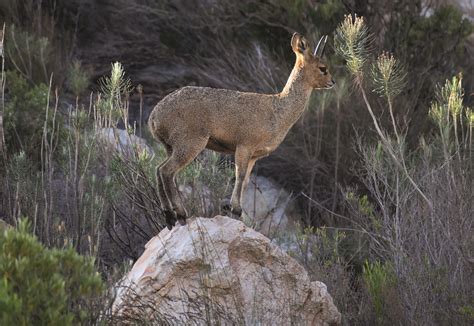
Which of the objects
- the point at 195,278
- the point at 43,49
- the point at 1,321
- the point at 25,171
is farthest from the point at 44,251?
the point at 43,49

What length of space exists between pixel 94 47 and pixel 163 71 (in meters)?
1.37

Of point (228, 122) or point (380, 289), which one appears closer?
point (228, 122)

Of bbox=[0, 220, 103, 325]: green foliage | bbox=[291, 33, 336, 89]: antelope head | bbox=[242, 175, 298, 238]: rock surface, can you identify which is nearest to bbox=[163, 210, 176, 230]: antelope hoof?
bbox=[291, 33, 336, 89]: antelope head

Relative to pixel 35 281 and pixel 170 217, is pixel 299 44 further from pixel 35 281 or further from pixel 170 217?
pixel 35 281

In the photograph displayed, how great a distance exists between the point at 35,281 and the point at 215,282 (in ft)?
7.19

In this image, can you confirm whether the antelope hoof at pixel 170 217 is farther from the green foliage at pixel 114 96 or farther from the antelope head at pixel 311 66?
the antelope head at pixel 311 66

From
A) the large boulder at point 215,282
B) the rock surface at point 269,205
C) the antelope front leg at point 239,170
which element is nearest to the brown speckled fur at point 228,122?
the antelope front leg at point 239,170

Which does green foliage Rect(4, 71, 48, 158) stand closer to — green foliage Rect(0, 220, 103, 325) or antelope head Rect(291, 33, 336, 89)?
antelope head Rect(291, 33, 336, 89)

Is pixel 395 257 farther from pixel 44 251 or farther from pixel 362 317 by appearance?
pixel 44 251

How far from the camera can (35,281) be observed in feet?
20.0

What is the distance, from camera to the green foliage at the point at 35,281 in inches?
239

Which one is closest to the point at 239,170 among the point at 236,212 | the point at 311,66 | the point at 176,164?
the point at 236,212

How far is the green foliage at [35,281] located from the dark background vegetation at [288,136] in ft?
7.69

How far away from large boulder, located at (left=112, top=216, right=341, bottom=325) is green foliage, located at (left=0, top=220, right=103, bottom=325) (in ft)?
4.33
